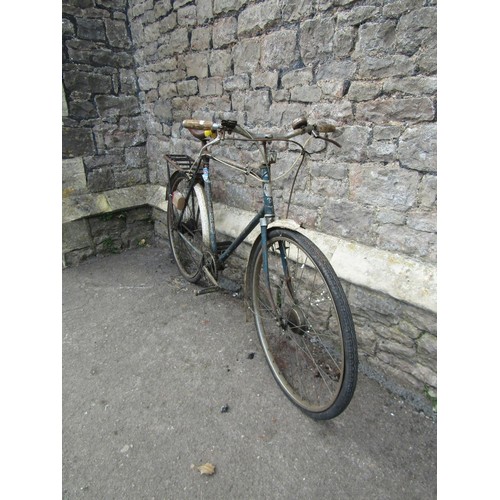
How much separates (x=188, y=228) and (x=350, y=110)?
69.6 inches

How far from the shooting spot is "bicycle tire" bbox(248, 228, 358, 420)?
169 cm

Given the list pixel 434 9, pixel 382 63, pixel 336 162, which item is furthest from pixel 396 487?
pixel 434 9

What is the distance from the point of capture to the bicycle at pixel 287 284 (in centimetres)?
176

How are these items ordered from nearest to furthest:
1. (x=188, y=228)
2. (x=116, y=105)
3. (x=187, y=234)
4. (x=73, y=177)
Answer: (x=188, y=228) → (x=187, y=234) → (x=73, y=177) → (x=116, y=105)

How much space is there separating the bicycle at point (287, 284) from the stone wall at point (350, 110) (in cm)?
24

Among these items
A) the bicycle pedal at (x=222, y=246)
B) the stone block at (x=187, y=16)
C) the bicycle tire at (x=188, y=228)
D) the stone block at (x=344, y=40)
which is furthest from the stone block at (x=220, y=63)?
the bicycle pedal at (x=222, y=246)

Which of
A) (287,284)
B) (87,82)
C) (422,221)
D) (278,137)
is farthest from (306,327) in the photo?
(87,82)

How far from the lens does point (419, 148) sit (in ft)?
5.96

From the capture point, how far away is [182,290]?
3.32m

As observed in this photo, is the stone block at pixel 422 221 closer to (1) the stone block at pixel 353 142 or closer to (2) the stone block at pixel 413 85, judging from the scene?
(1) the stone block at pixel 353 142

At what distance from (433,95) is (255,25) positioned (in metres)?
1.34

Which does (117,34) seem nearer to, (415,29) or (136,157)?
(136,157)

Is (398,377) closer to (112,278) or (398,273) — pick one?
(398,273)
